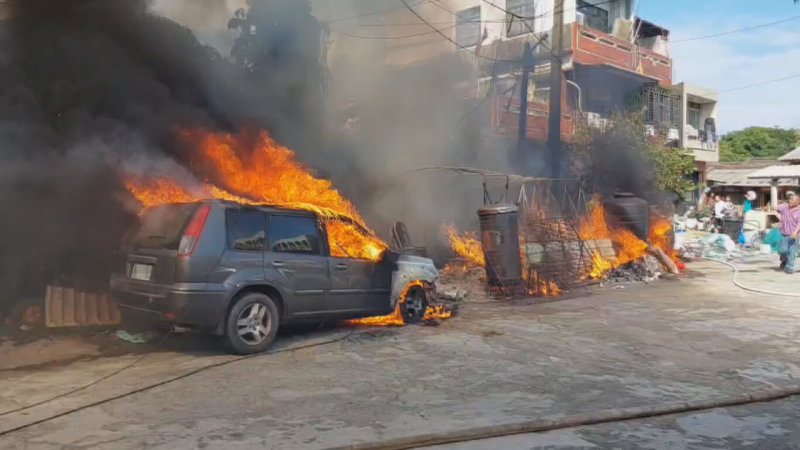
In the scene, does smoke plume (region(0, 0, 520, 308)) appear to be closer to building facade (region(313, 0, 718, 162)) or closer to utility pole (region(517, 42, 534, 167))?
building facade (region(313, 0, 718, 162))

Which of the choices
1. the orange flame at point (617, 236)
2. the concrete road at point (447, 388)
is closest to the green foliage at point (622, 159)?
the orange flame at point (617, 236)

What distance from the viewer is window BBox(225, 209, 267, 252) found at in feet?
21.5

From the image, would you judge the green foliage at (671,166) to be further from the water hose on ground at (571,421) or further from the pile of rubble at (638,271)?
the water hose on ground at (571,421)

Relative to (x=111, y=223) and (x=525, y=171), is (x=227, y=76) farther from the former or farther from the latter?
(x=525, y=171)

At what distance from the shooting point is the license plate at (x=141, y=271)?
21.2 feet

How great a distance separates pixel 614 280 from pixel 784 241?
14.2 feet

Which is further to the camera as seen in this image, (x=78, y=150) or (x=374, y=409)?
(x=78, y=150)

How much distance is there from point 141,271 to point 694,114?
112ft

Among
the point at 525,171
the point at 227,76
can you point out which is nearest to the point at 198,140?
the point at 227,76

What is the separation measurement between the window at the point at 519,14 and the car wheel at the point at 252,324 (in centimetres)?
1792

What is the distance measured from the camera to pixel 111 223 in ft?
28.1

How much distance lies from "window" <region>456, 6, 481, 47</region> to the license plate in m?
14.9

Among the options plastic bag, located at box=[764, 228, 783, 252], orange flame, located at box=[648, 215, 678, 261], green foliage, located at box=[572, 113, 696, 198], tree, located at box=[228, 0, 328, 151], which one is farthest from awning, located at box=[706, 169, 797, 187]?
tree, located at box=[228, 0, 328, 151]

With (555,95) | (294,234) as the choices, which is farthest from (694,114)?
(294,234)
